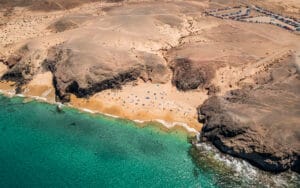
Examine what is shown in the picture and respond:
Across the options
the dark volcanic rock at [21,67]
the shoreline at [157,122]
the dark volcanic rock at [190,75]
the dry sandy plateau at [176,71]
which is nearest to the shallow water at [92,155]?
the shoreline at [157,122]

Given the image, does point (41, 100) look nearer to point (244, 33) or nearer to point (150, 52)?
point (150, 52)

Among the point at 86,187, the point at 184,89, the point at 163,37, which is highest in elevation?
the point at 163,37

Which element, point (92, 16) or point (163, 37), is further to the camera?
point (92, 16)

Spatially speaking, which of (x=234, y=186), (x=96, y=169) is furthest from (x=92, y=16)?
(x=234, y=186)

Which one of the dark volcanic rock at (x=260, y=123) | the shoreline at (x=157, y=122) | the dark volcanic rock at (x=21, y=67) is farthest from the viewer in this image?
the dark volcanic rock at (x=21, y=67)

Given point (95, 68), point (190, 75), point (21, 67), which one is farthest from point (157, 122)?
point (21, 67)

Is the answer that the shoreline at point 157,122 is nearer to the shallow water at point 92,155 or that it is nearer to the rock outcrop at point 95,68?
the shallow water at point 92,155

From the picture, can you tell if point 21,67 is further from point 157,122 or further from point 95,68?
point 157,122
